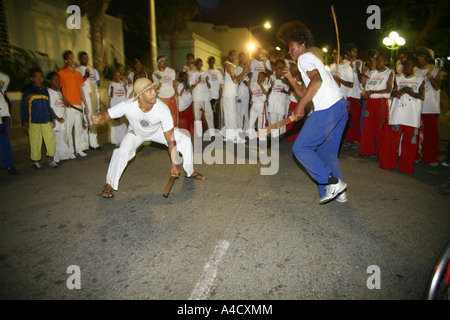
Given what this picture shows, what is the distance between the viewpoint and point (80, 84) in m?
6.96

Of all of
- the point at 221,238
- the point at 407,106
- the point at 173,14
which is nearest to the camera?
the point at 221,238

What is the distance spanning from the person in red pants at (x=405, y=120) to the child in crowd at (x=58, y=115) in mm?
6654

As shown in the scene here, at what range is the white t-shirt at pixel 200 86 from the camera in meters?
8.86

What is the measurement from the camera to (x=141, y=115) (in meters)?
4.24

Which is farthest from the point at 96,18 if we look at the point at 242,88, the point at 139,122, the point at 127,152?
the point at 127,152

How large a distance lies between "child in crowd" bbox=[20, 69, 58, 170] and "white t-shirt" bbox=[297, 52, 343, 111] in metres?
5.02

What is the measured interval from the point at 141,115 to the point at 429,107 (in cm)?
550

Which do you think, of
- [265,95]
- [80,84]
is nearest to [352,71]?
[265,95]

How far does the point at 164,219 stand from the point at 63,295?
1448mm

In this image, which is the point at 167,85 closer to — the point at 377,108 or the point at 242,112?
the point at 242,112

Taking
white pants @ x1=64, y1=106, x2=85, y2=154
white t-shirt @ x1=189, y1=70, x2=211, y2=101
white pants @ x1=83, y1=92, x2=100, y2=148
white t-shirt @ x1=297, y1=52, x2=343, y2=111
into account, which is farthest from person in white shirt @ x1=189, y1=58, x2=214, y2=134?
white t-shirt @ x1=297, y1=52, x2=343, y2=111

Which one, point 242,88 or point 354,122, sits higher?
point 242,88

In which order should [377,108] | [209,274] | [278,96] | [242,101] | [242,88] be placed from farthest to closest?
[242,101] < [242,88] < [278,96] < [377,108] < [209,274]

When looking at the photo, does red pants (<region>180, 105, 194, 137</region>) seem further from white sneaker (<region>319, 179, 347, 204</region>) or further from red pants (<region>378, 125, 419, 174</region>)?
white sneaker (<region>319, 179, 347, 204</region>)
